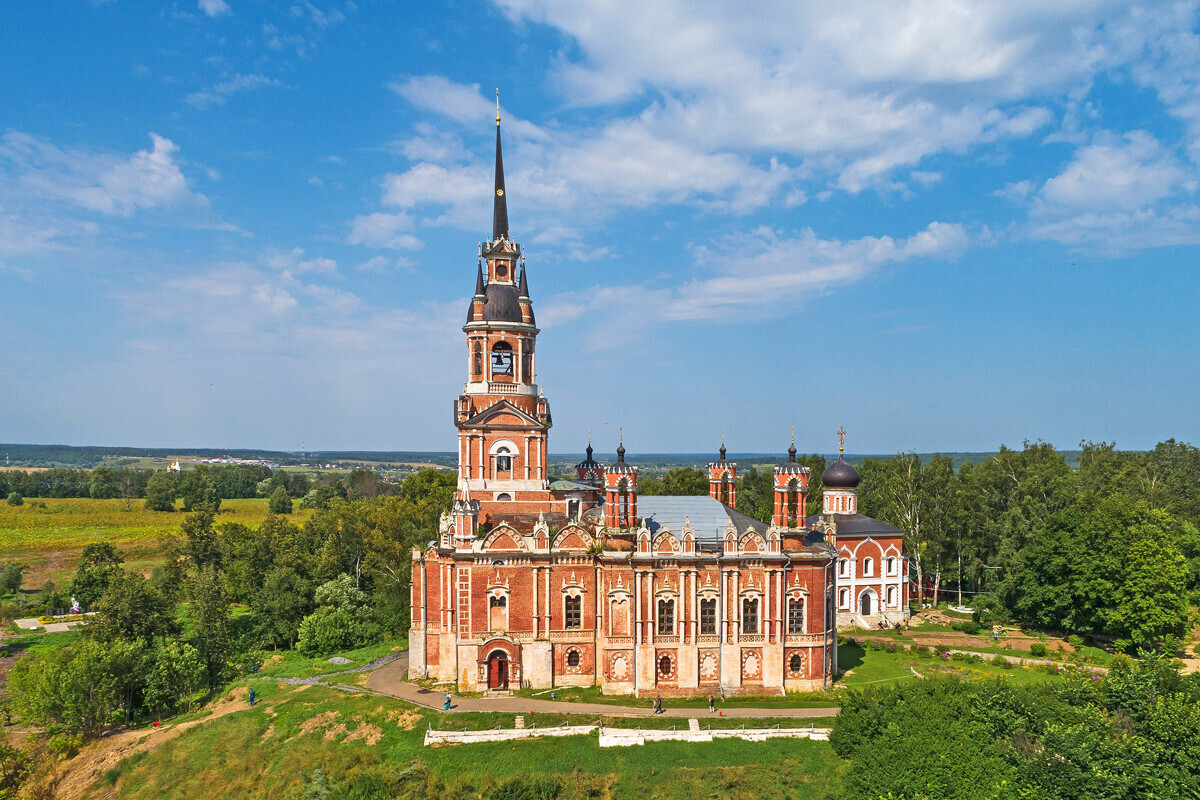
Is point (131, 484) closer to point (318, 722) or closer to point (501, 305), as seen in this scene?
point (501, 305)

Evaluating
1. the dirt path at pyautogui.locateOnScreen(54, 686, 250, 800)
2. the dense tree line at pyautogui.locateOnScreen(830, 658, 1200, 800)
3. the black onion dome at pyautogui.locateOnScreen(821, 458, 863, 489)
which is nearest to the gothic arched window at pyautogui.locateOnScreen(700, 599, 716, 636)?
the dense tree line at pyautogui.locateOnScreen(830, 658, 1200, 800)

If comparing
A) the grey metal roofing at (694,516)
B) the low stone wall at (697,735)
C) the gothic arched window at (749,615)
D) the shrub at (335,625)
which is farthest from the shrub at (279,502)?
the low stone wall at (697,735)

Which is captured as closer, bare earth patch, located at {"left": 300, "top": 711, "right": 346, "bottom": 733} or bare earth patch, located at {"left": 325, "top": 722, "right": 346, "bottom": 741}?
bare earth patch, located at {"left": 325, "top": 722, "right": 346, "bottom": 741}

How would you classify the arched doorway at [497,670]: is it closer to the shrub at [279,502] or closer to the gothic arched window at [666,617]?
the gothic arched window at [666,617]

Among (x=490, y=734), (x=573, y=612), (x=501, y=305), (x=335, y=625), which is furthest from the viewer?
(x=335, y=625)

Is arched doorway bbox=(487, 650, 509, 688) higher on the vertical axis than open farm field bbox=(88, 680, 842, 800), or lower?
higher

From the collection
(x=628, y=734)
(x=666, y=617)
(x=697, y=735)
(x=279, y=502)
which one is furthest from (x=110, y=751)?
(x=279, y=502)

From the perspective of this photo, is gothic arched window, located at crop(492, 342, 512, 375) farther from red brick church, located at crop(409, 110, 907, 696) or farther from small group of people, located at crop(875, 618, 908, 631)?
small group of people, located at crop(875, 618, 908, 631)
